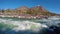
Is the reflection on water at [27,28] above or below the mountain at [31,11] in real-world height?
below

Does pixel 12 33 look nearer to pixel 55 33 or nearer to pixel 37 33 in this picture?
pixel 37 33

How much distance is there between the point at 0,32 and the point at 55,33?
2408 millimetres

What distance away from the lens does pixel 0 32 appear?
20.0 feet

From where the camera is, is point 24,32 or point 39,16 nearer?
point 24,32

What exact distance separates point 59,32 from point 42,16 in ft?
29.0

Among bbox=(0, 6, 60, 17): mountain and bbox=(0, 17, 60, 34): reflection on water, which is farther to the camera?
bbox=(0, 6, 60, 17): mountain

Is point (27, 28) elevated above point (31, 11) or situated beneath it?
situated beneath

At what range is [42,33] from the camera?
20.2 ft

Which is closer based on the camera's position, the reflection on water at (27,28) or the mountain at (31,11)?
the reflection on water at (27,28)

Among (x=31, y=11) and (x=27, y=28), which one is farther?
(x=31, y=11)

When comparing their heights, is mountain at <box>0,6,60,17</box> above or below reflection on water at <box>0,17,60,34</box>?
above

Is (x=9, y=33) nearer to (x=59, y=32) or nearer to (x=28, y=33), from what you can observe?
(x=28, y=33)

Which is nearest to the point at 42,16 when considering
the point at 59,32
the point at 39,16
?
the point at 39,16

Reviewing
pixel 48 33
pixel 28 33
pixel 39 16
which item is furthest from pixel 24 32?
pixel 39 16
